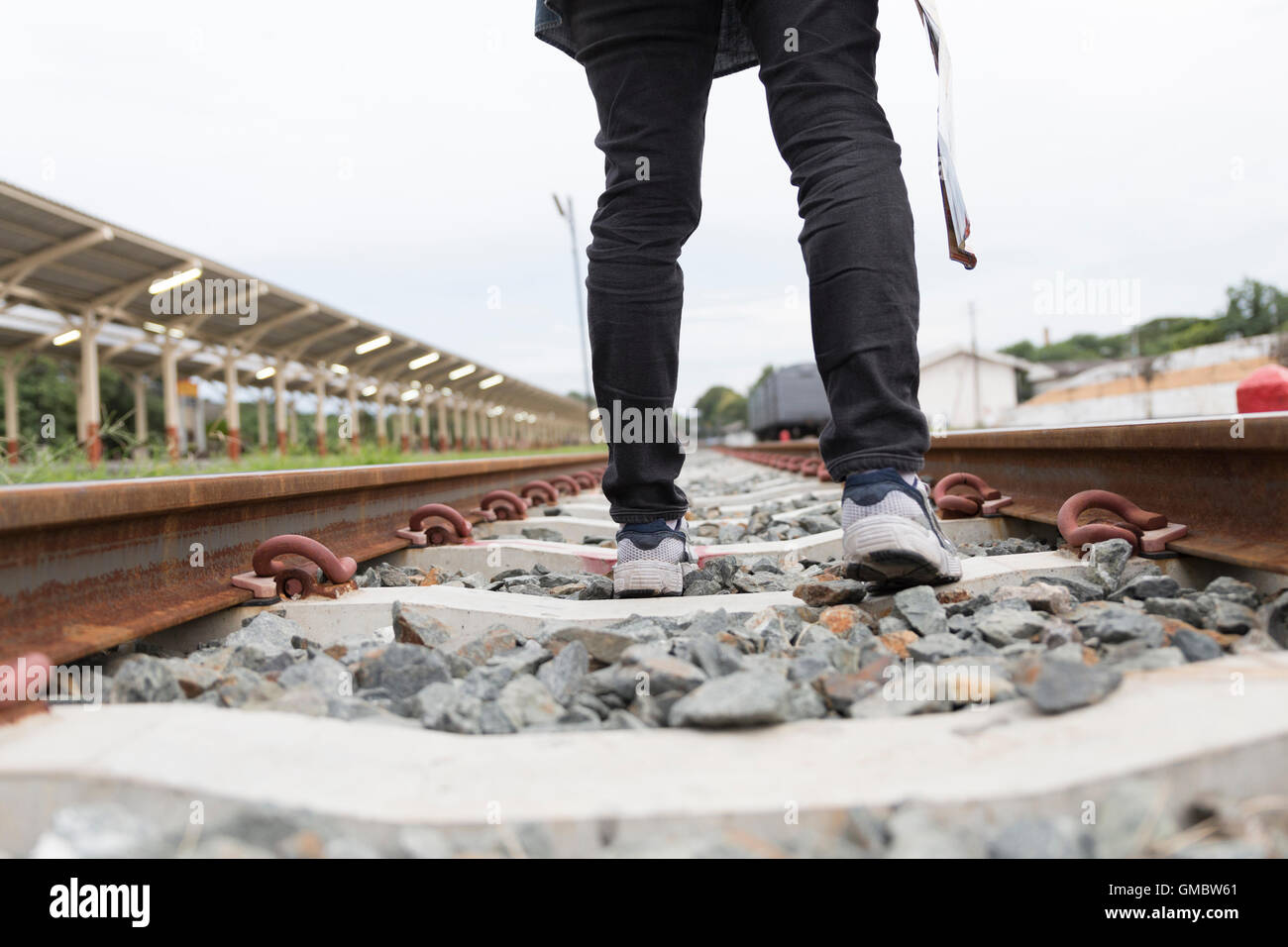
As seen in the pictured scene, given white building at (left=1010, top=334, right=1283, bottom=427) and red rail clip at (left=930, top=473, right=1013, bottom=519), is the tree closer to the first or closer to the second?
white building at (left=1010, top=334, right=1283, bottom=427)

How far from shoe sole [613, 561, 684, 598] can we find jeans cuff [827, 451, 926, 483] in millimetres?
501

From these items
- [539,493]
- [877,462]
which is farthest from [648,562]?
[539,493]

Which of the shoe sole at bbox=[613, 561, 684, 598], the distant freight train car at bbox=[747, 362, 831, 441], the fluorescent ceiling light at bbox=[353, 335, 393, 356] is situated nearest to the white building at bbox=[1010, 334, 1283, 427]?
the distant freight train car at bbox=[747, 362, 831, 441]

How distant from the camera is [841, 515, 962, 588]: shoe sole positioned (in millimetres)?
1589

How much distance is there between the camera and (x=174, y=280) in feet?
44.7

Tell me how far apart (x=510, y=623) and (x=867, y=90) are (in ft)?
4.29

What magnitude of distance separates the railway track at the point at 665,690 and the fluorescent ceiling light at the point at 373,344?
2057 cm

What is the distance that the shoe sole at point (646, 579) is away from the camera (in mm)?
1967

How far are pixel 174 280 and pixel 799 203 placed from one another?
14381 mm

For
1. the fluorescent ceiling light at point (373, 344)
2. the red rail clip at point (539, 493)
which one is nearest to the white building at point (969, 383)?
the fluorescent ceiling light at point (373, 344)

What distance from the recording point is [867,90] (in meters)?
1.73

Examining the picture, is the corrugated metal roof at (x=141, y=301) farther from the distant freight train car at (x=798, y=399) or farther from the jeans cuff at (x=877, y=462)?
the distant freight train car at (x=798, y=399)

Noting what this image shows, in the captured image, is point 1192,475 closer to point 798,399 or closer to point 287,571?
point 287,571
